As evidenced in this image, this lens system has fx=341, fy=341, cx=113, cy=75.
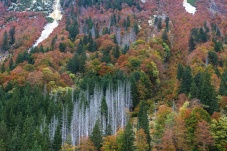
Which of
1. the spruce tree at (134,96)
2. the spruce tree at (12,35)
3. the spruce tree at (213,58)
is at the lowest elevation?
the spruce tree at (134,96)

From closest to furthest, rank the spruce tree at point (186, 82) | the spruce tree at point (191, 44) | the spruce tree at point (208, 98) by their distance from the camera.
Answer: the spruce tree at point (208, 98) → the spruce tree at point (186, 82) → the spruce tree at point (191, 44)

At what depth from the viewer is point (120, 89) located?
272 ft

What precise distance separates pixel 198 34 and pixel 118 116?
5902 centimetres

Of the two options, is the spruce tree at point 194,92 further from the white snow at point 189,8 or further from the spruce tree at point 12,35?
the white snow at point 189,8

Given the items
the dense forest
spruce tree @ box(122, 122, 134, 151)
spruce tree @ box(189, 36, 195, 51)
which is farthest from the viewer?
spruce tree @ box(189, 36, 195, 51)

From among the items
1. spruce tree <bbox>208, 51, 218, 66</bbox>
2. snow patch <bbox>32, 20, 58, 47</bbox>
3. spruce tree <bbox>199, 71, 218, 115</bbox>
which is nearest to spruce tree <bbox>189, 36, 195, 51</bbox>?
spruce tree <bbox>208, 51, 218, 66</bbox>

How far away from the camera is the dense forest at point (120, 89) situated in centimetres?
5872

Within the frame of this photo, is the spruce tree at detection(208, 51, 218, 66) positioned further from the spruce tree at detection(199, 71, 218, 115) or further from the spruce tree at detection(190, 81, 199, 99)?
the spruce tree at detection(199, 71, 218, 115)

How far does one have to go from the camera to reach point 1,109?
71.7 metres

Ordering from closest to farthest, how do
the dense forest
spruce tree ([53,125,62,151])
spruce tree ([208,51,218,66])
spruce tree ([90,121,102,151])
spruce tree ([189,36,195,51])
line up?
the dense forest → spruce tree ([90,121,102,151]) → spruce tree ([53,125,62,151]) → spruce tree ([208,51,218,66]) → spruce tree ([189,36,195,51])

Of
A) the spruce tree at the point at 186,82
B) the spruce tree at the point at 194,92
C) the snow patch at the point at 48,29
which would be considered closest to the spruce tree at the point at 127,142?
the spruce tree at the point at 194,92

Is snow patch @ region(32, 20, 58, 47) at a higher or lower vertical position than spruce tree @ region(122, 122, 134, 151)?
higher

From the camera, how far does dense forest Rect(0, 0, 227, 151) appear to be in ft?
193

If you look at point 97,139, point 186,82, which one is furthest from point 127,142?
point 186,82
